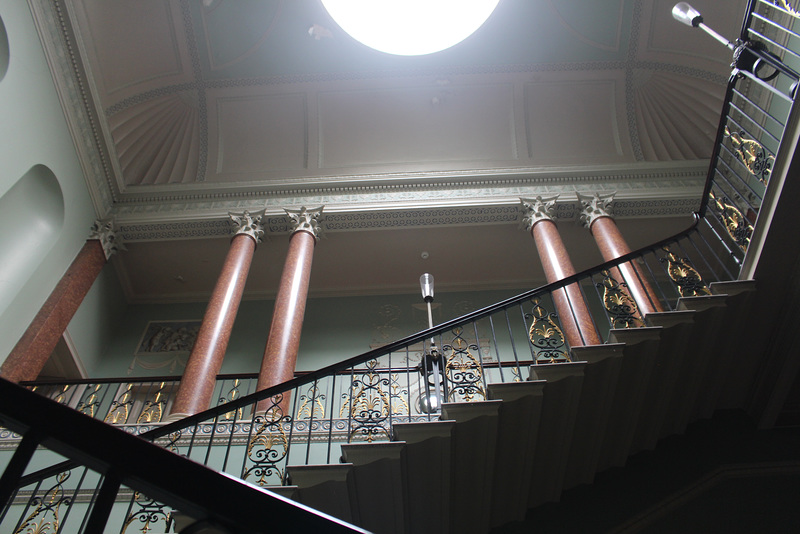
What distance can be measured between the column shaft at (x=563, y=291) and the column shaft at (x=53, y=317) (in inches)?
286

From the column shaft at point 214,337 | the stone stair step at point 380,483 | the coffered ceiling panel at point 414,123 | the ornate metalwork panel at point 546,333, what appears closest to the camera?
the stone stair step at point 380,483

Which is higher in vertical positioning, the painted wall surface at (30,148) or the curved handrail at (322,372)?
the painted wall surface at (30,148)

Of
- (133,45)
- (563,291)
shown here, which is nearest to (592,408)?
(563,291)

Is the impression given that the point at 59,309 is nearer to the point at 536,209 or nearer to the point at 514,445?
the point at 514,445

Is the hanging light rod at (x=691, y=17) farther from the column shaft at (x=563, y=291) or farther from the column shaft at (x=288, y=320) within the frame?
the column shaft at (x=288, y=320)

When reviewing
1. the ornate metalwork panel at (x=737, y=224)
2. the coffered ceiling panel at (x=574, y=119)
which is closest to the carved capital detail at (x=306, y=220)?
the coffered ceiling panel at (x=574, y=119)

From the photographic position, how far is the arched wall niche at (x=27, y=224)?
7938mm

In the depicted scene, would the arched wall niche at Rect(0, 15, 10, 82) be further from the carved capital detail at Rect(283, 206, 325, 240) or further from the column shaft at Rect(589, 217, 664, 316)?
the column shaft at Rect(589, 217, 664, 316)

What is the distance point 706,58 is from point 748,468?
8.43 m

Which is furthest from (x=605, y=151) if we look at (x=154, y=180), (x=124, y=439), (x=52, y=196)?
(x=124, y=439)

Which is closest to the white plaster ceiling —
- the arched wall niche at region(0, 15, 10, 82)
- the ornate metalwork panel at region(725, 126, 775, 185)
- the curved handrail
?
the arched wall niche at region(0, 15, 10, 82)

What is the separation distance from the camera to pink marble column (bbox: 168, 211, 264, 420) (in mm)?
6644

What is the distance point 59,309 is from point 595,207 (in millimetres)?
8968

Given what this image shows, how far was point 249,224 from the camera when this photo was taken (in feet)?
32.3
